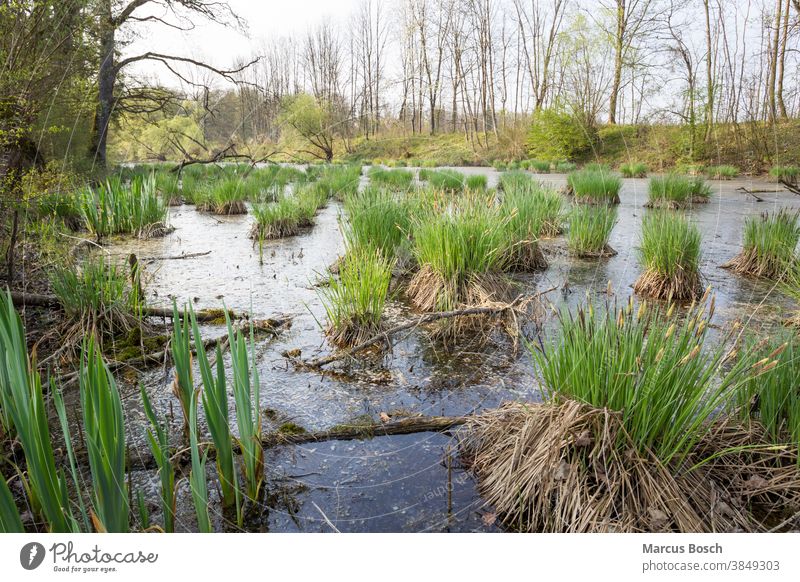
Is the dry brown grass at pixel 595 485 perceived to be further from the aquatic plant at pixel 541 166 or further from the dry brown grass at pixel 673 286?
the aquatic plant at pixel 541 166

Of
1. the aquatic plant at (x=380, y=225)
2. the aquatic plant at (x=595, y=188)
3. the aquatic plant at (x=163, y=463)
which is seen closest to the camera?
the aquatic plant at (x=163, y=463)

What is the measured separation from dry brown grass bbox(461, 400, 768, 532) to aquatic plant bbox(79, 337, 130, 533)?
123 centimetres

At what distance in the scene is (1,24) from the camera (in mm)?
3654

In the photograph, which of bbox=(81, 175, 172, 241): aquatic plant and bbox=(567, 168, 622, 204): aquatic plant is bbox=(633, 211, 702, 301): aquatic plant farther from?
bbox=(81, 175, 172, 241): aquatic plant

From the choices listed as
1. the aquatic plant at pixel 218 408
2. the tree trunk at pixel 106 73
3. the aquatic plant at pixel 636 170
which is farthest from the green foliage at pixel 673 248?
the aquatic plant at pixel 636 170

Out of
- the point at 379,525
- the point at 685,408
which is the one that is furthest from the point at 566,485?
the point at 379,525

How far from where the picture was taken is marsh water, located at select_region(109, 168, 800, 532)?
1.90 metres

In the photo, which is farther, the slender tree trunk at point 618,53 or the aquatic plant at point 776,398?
the slender tree trunk at point 618,53

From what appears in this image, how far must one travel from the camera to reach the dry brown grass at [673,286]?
4672mm

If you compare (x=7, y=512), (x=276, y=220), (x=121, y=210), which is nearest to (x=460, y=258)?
(x=7, y=512)

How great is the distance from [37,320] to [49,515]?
9.44 ft

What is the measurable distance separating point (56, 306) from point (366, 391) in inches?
94.6

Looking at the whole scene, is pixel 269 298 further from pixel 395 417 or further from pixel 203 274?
pixel 395 417

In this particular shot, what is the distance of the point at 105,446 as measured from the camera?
1187 millimetres
